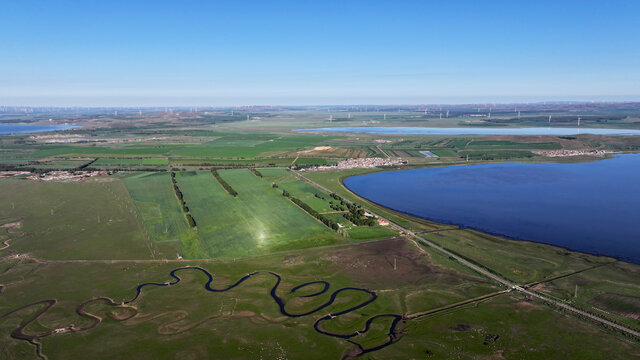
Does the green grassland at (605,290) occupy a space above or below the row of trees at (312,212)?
below

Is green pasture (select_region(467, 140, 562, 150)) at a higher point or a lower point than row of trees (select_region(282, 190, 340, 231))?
higher

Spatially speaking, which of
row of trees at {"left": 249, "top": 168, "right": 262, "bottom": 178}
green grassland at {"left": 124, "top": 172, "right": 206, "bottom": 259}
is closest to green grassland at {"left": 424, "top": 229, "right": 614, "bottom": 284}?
green grassland at {"left": 124, "top": 172, "right": 206, "bottom": 259}

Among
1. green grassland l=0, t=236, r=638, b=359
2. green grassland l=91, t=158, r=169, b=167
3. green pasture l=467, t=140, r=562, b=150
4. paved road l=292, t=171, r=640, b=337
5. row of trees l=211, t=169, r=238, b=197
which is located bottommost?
green grassland l=0, t=236, r=638, b=359

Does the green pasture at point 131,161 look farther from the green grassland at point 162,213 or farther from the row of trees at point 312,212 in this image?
the row of trees at point 312,212

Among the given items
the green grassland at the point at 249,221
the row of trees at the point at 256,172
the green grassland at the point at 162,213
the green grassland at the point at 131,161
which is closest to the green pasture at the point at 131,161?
the green grassland at the point at 131,161

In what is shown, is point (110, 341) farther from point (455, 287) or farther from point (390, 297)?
point (455, 287)

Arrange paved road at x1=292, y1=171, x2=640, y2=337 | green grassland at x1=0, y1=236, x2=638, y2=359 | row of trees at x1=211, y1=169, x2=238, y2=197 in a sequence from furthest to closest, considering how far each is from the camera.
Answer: row of trees at x1=211, y1=169, x2=238, y2=197, paved road at x1=292, y1=171, x2=640, y2=337, green grassland at x1=0, y1=236, x2=638, y2=359

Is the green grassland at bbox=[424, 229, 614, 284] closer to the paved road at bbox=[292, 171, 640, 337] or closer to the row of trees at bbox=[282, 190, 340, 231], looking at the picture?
the paved road at bbox=[292, 171, 640, 337]
